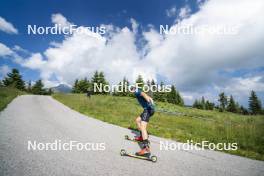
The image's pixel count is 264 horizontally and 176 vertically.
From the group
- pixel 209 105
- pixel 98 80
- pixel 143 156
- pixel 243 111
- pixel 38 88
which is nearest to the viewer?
pixel 143 156

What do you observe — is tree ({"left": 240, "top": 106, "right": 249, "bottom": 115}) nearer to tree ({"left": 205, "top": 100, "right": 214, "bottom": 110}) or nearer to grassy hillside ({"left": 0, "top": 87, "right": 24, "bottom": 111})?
tree ({"left": 205, "top": 100, "right": 214, "bottom": 110})

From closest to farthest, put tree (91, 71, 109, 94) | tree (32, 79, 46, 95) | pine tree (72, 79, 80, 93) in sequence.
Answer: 1. tree (91, 71, 109, 94)
2. pine tree (72, 79, 80, 93)
3. tree (32, 79, 46, 95)

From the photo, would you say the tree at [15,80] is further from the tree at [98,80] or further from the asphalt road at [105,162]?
the asphalt road at [105,162]

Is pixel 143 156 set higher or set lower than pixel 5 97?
lower

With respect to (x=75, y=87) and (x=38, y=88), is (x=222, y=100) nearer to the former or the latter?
(x=75, y=87)

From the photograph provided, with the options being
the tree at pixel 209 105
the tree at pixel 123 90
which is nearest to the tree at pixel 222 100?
the tree at pixel 209 105

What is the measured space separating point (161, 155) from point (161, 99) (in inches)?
2695

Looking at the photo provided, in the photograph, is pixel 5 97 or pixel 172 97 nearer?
pixel 5 97

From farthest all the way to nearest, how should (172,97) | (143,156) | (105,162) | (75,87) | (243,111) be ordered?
1. (243,111)
2. (75,87)
3. (172,97)
4. (143,156)
5. (105,162)

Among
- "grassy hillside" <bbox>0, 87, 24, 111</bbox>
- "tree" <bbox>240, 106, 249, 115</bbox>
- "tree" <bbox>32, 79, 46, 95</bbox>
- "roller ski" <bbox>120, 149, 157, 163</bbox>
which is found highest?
"tree" <bbox>32, 79, 46, 95</bbox>

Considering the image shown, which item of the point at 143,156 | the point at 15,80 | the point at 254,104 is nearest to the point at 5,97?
the point at 143,156

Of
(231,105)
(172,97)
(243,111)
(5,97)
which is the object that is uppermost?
(172,97)

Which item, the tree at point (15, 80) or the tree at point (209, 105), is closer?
the tree at point (15, 80)

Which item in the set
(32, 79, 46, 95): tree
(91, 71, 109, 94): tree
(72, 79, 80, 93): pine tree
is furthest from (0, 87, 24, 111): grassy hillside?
(32, 79, 46, 95): tree
